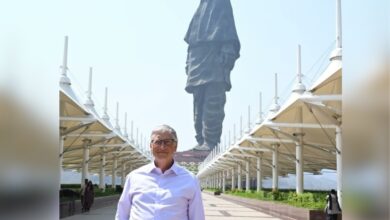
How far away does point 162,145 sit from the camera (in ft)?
9.87

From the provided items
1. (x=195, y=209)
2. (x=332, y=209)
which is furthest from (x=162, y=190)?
(x=332, y=209)

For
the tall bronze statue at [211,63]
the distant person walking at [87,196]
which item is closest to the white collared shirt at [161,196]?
the distant person walking at [87,196]

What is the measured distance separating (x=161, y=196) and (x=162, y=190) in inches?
1.4

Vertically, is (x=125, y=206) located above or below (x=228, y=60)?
below

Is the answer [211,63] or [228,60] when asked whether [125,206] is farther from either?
[228,60]

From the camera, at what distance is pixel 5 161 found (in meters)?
1.96

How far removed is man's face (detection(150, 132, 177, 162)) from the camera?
299cm

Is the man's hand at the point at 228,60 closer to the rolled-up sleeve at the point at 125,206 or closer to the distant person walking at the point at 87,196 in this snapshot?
the distant person walking at the point at 87,196

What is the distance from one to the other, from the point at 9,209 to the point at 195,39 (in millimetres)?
144485

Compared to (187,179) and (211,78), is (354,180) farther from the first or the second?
(211,78)

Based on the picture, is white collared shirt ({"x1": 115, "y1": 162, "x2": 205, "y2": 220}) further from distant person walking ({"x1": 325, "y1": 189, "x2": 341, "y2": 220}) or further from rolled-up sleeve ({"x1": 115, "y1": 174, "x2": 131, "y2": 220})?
distant person walking ({"x1": 325, "y1": 189, "x2": 341, "y2": 220})

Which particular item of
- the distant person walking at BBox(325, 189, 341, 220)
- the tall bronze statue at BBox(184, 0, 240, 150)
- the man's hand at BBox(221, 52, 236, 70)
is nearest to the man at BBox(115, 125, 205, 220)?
the distant person walking at BBox(325, 189, 341, 220)

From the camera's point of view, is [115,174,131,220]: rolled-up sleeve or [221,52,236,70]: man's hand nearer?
[115,174,131,220]: rolled-up sleeve

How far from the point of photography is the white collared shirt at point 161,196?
2875 millimetres
